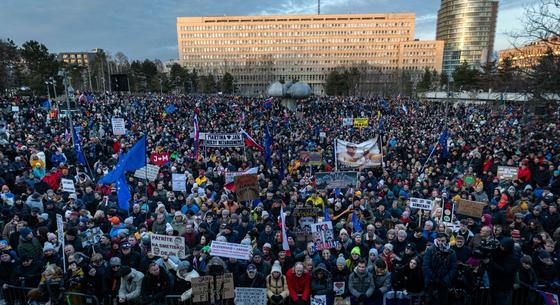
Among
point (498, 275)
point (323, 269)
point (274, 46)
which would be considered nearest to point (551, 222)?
point (498, 275)

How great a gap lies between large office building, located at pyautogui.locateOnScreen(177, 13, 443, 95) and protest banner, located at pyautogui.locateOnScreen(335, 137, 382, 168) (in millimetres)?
103065

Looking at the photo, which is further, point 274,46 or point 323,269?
point 274,46

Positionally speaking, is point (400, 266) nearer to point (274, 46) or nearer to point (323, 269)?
point (323, 269)

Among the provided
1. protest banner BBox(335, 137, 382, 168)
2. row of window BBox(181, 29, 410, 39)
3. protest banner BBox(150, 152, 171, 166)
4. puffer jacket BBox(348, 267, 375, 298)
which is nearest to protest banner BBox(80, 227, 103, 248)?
puffer jacket BBox(348, 267, 375, 298)

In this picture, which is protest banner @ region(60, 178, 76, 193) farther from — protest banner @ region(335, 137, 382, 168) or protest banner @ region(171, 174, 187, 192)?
protest banner @ region(335, 137, 382, 168)

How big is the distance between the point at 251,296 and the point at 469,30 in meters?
149

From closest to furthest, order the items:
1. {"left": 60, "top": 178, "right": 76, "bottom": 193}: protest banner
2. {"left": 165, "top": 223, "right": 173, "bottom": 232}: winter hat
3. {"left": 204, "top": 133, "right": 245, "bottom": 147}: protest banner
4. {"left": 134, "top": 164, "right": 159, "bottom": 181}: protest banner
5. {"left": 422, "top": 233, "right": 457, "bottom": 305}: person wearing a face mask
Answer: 1. {"left": 422, "top": 233, "right": 457, "bottom": 305}: person wearing a face mask
2. {"left": 165, "top": 223, "right": 173, "bottom": 232}: winter hat
3. {"left": 60, "top": 178, "right": 76, "bottom": 193}: protest banner
4. {"left": 134, "top": 164, "right": 159, "bottom": 181}: protest banner
5. {"left": 204, "top": 133, "right": 245, "bottom": 147}: protest banner

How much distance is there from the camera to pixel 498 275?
17.2 feet

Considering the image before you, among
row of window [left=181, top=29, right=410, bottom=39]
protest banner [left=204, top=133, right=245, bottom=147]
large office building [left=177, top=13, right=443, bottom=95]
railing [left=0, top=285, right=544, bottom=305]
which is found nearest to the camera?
railing [left=0, top=285, right=544, bottom=305]

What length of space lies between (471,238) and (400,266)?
211 centimetres

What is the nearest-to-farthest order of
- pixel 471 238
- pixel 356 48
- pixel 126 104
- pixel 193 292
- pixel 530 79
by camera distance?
pixel 193 292, pixel 471 238, pixel 530 79, pixel 126 104, pixel 356 48

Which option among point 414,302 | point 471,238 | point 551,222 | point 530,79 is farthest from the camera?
point 530,79

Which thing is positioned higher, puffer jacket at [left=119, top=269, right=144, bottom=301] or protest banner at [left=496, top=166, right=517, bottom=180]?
protest banner at [left=496, top=166, right=517, bottom=180]

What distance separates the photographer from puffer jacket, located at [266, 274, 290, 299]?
17.7ft
